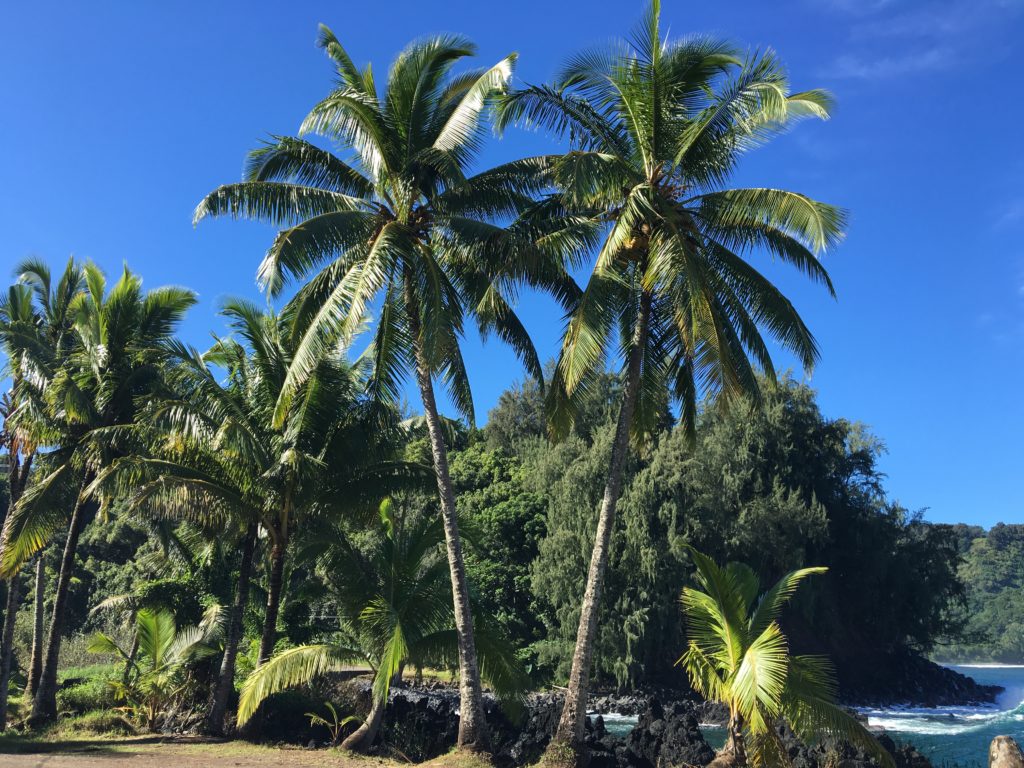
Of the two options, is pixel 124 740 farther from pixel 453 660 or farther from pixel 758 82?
pixel 758 82

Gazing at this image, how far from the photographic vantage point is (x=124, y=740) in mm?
15055

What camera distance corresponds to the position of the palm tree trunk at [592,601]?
12273mm

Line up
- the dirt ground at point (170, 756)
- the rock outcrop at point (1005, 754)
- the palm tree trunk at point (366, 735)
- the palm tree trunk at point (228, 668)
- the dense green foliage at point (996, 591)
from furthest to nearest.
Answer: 1. the dense green foliage at point (996, 591)
2. the palm tree trunk at point (228, 668)
3. the palm tree trunk at point (366, 735)
4. the dirt ground at point (170, 756)
5. the rock outcrop at point (1005, 754)

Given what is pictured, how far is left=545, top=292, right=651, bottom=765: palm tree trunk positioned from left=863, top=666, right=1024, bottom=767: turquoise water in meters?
13.2

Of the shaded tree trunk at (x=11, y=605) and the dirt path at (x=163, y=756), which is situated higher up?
the shaded tree trunk at (x=11, y=605)

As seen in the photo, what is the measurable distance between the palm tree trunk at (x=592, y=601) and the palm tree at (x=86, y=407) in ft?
29.8

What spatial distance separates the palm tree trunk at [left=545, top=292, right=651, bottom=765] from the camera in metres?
12.3

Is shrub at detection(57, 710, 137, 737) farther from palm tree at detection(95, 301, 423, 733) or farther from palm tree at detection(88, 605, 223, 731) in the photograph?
palm tree at detection(95, 301, 423, 733)

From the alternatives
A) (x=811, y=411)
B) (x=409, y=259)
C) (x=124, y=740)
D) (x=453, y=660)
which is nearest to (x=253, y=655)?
(x=124, y=740)

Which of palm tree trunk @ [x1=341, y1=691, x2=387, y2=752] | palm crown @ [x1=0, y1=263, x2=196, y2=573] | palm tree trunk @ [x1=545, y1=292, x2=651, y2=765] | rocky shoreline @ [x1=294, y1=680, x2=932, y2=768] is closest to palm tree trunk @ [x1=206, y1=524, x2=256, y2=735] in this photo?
rocky shoreline @ [x1=294, y1=680, x2=932, y2=768]

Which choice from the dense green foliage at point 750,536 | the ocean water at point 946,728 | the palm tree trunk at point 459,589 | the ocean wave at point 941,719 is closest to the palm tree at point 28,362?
the palm tree trunk at point 459,589

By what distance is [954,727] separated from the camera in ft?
105

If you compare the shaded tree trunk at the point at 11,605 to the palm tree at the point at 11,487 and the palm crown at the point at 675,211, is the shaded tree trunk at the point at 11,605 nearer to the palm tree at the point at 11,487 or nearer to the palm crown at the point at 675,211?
the palm tree at the point at 11,487

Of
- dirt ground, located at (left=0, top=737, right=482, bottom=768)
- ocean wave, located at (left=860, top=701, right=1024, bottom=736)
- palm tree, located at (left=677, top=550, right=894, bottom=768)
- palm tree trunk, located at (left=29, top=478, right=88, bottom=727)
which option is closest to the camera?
palm tree, located at (left=677, top=550, right=894, bottom=768)
